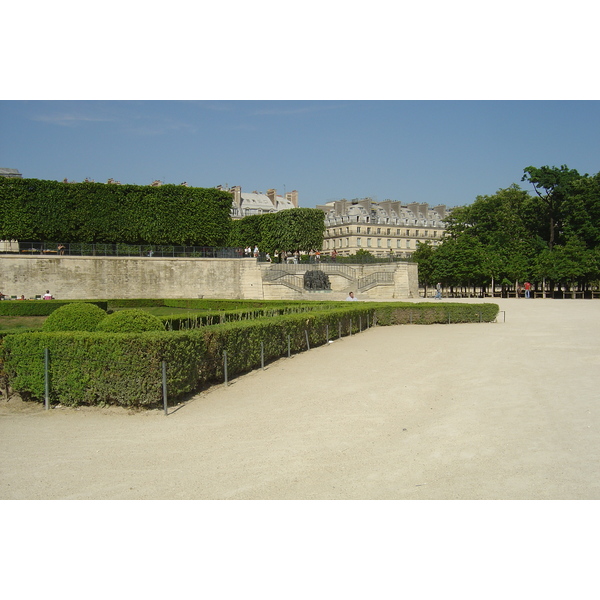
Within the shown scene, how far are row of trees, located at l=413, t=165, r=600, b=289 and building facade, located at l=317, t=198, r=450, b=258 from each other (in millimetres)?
32936

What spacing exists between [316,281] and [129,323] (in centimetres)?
2911

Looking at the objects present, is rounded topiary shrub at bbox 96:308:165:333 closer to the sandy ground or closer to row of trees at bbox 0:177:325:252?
the sandy ground

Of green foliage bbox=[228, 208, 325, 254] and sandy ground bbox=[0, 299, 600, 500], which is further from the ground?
green foliage bbox=[228, 208, 325, 254]

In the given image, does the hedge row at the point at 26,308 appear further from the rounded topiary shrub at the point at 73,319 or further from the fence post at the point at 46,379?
the fence post at the point at 46,379

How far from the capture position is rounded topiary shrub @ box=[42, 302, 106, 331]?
11820mm

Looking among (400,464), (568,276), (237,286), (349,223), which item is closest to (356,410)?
(400,464)

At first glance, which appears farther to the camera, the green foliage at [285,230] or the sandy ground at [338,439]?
the green foliage at [285,230]

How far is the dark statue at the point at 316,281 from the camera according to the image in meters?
39.1

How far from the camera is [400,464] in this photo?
6.12 meters

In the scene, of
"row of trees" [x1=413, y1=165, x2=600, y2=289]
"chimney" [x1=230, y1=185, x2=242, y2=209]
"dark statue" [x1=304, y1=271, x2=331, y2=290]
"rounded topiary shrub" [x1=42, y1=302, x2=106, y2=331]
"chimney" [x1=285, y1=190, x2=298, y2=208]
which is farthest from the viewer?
"chimney" [x1=285, y1=190, x2=298, y2=208]

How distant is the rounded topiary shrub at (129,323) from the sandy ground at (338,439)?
1843 millimetres

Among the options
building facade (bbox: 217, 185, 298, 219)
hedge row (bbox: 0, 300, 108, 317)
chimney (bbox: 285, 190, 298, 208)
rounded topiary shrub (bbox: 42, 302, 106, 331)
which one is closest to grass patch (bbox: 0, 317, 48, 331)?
hedge row (bbox: 0, 300, 108, 317)

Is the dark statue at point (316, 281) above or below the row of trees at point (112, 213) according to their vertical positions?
below

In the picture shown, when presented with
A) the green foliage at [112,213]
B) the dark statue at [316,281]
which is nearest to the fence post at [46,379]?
the dark statue at [316,281]
